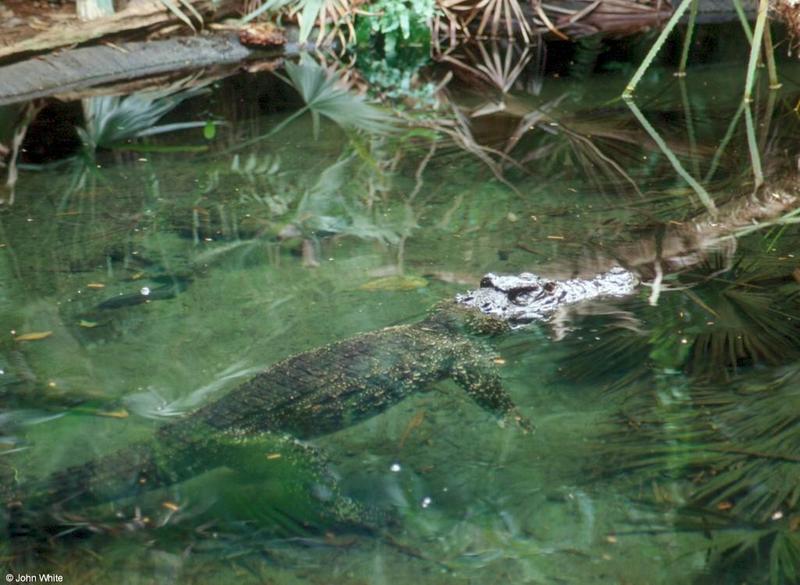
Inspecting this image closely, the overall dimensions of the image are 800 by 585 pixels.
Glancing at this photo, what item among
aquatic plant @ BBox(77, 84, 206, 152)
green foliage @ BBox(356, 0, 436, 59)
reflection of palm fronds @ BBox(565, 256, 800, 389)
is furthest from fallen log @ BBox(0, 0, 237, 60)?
reflection of palm fronds @ BBox(565, 256, 800, 389)

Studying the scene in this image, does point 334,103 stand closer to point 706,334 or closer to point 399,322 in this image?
point 399,322

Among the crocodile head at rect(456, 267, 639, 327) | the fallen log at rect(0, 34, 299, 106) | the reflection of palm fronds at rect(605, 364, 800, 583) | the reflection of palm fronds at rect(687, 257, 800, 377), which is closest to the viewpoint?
the reflection of palm fronds at rect(605, 364, 800, 583)

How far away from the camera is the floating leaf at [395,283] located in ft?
14.7

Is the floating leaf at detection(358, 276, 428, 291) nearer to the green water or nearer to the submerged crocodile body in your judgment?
the green water

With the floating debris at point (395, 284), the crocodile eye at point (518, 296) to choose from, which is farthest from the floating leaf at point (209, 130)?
the crocodile eye at point (518, 296)

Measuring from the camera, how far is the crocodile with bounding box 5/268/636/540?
9.91ft

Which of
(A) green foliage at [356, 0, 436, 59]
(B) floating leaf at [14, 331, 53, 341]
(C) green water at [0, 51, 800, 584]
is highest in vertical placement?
(A) green foliage at [356, 0, 436, 59]

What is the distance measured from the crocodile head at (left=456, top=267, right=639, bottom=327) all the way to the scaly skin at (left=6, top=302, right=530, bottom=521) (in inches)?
7.2

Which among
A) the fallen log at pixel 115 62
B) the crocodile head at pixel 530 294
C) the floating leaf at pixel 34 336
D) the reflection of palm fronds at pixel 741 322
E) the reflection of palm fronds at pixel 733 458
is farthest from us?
the fallen log at pixel 115 62

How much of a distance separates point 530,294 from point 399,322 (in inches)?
25.0

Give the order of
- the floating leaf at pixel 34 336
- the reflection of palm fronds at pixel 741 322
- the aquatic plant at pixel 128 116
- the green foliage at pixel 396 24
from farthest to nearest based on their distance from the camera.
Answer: the green foliage at pixel 396 24, the aquatic plant at pixel 128 116, the floating leaf at pixel 34 336, the reflection of palm fronds at pixel 741 322

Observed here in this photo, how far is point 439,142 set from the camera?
22.0ft

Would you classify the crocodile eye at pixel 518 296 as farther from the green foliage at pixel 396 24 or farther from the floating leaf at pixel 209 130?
the green foliage at pixel 396 24

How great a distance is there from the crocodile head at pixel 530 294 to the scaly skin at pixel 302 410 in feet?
0.60
